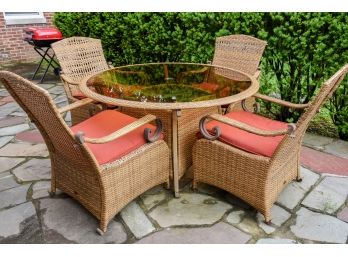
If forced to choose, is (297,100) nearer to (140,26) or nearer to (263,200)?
(263,200)

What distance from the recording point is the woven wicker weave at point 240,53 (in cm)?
313

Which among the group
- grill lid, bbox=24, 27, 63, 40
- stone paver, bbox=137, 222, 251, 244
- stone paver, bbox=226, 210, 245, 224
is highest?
grill lid, bbox=24, 27, 63, 40

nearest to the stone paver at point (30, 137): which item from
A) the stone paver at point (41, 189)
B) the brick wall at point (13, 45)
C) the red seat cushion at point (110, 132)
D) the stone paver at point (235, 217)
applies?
the stone paver at point (41, 189)

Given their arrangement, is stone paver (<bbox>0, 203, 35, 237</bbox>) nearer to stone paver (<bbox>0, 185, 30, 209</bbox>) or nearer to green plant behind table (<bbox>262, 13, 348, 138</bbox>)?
stone paver (<bbox>0, 185, 30, 209</bbox>)

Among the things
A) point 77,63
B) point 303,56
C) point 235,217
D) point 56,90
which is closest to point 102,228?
point 235,217

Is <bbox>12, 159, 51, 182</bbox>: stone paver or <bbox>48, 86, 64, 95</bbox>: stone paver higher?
<bbox>12, 159, 51, 182</bbox>: stone paver

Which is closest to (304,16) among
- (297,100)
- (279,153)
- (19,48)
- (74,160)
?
(297,100)

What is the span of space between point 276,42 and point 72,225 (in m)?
2.51

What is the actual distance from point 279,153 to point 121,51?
12.5 feet

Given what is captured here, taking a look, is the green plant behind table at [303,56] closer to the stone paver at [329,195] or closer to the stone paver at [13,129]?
the stone paver at [329,195]

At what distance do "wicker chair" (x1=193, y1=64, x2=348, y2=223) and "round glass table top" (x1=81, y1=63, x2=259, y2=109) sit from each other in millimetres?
222

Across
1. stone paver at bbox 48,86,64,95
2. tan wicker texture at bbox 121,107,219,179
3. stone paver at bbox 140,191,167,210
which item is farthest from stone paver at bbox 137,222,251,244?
stone paver at bbox 48,86,64,95

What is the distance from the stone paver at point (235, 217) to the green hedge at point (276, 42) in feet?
5.37

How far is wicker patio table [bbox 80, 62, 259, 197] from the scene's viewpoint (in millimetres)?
2162
